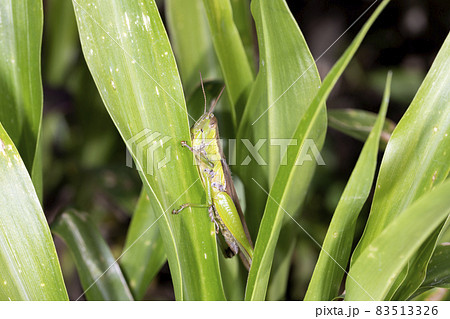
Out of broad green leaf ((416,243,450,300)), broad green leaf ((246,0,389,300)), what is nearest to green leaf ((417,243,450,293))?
broad green leaf ((416,243,450,300))

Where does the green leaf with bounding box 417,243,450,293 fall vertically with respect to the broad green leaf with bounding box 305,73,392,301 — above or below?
below

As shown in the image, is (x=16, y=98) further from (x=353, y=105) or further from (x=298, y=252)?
(x=353, y=105)

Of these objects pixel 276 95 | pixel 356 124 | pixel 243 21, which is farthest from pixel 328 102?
pixel 276 95

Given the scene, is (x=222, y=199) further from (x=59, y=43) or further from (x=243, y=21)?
(x=59, y=43)

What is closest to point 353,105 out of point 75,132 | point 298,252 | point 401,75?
point 401,75

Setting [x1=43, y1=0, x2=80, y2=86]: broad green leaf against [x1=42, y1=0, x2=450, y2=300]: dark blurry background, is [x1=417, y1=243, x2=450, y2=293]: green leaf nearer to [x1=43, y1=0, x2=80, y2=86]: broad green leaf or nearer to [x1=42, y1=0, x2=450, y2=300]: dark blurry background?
[x1=42, y1=0, x2=450, y2=300]: dark blurry background

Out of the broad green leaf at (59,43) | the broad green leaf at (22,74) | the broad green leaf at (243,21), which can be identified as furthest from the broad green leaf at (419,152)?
the broad green leaf at (59,43)
